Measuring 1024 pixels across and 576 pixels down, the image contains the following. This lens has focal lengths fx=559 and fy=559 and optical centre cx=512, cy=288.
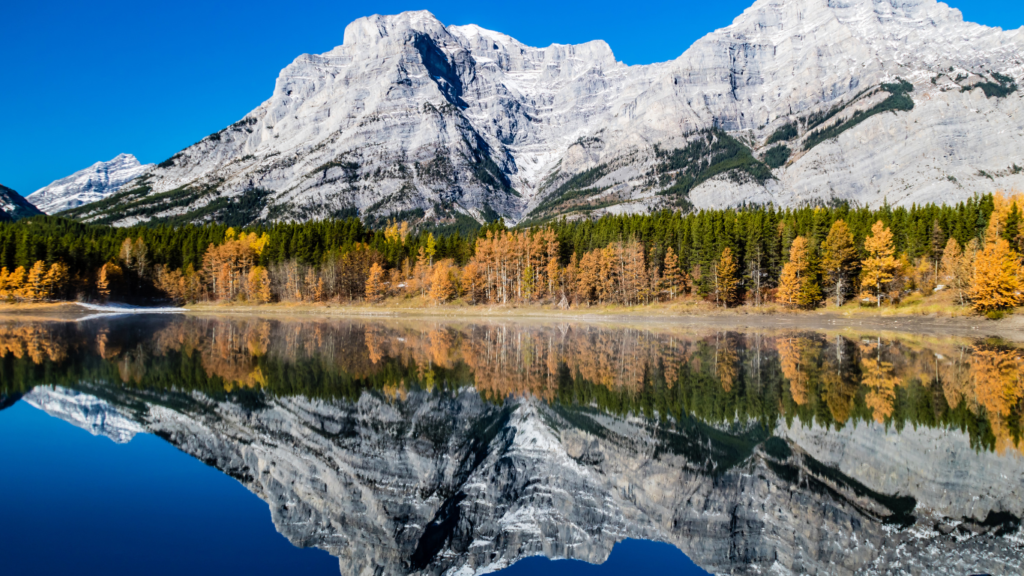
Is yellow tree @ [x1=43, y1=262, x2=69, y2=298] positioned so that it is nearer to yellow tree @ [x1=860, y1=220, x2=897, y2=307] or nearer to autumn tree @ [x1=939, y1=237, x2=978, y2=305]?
yellow tree @ [x1=860, y1=220, x2=897, y2=307]

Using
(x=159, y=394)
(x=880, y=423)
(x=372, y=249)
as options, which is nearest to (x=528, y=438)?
(x=880, y=423)

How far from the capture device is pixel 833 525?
40.5 ft

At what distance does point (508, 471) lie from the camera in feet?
53.6

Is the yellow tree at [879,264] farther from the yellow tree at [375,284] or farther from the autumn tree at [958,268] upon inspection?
the yellow tree at [375,284]

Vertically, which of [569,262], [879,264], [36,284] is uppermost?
[569,262]

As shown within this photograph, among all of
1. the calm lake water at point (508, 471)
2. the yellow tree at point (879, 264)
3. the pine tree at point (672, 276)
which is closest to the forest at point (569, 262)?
the yellow tree at point (879, 264)

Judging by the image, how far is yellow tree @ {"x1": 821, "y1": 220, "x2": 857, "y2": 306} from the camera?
79.0m

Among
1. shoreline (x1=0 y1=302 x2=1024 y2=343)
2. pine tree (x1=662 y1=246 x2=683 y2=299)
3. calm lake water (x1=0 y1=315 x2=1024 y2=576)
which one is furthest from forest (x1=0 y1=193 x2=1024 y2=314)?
calm lake water (x1=0 y1=315 x2=1024 y2=576)

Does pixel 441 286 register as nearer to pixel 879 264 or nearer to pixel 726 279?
pixel 726 279

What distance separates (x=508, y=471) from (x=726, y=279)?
75.4 metres

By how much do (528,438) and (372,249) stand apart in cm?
10141

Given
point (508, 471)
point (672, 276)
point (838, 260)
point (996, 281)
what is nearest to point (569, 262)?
point (672, 276)

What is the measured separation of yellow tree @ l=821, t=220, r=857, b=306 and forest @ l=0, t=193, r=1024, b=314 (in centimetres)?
21

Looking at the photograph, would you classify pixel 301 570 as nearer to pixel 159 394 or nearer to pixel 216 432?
pixel 216 432
